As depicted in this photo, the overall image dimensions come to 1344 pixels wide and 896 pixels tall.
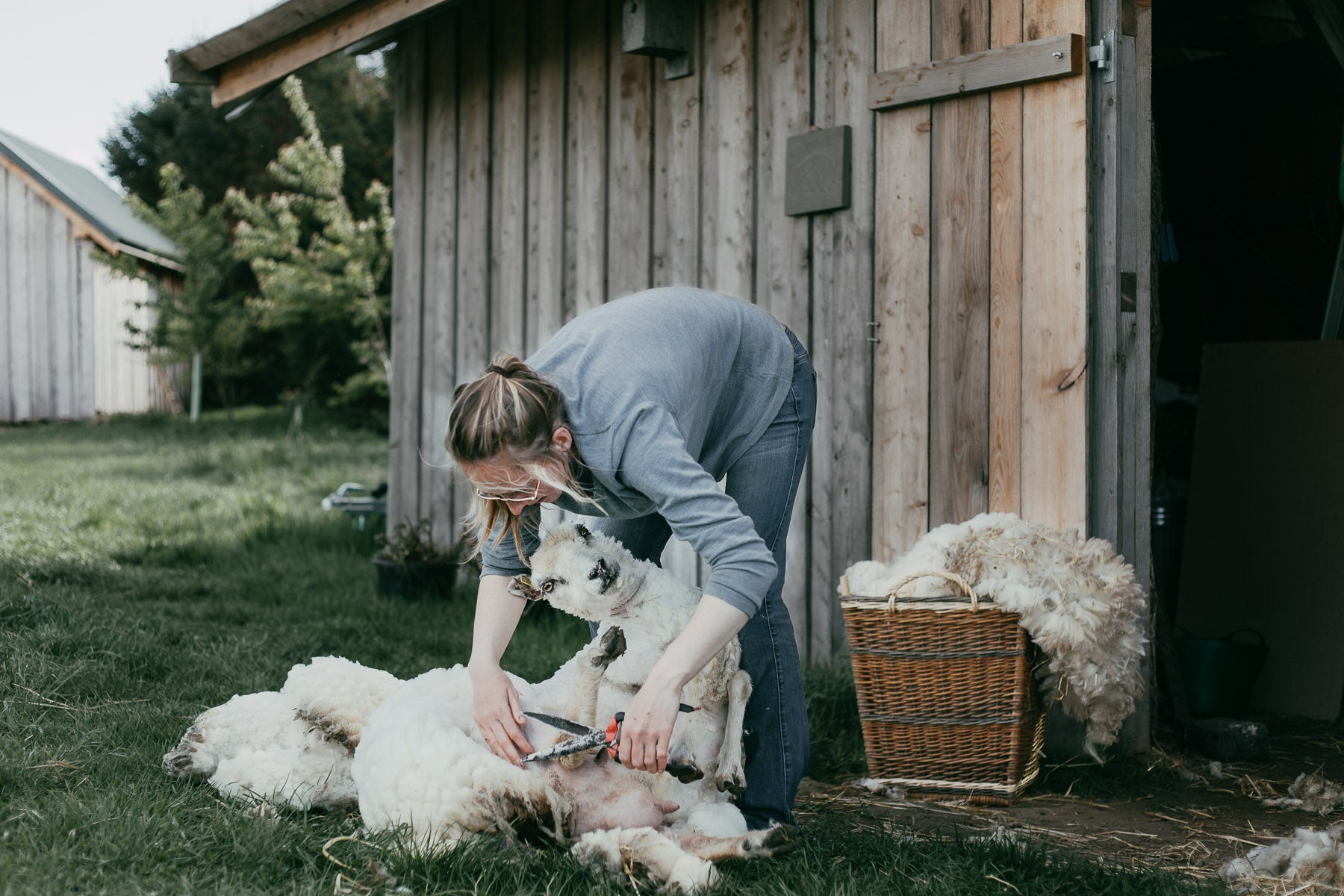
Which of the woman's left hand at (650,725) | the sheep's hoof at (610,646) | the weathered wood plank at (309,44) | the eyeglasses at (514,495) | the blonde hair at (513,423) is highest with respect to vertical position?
the weathered wood plank at (309,44)

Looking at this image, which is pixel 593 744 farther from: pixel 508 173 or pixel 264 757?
pixel 508 173

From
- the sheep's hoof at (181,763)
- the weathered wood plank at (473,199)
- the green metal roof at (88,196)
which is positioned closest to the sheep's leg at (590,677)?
the sheep's hoof at (181,763)

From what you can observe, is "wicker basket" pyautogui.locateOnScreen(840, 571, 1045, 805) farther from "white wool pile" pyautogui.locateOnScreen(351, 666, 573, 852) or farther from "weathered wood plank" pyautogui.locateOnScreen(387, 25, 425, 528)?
"weathered wood plank" pyautogui.locateOnScreen(387, 25, 425, 528)

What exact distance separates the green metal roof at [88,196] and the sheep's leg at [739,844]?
59.0ft

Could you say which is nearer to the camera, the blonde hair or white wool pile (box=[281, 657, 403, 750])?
the blonde hair

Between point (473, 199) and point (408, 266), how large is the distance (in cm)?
70

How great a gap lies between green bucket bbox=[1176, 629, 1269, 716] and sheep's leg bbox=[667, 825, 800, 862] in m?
2.60

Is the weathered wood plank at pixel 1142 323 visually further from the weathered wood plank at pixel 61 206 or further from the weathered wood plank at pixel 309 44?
the weathered wood plank at pixel 61 206

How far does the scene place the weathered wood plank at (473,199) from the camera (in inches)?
244

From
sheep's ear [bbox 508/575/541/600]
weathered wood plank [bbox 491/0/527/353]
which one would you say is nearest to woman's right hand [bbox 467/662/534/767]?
sheep's ear [bbox 508/575/541/600]

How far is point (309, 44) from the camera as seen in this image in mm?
5992

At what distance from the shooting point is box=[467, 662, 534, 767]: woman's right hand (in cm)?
237

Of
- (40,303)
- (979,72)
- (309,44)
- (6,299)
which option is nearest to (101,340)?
(40,303)

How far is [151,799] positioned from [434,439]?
394cm
